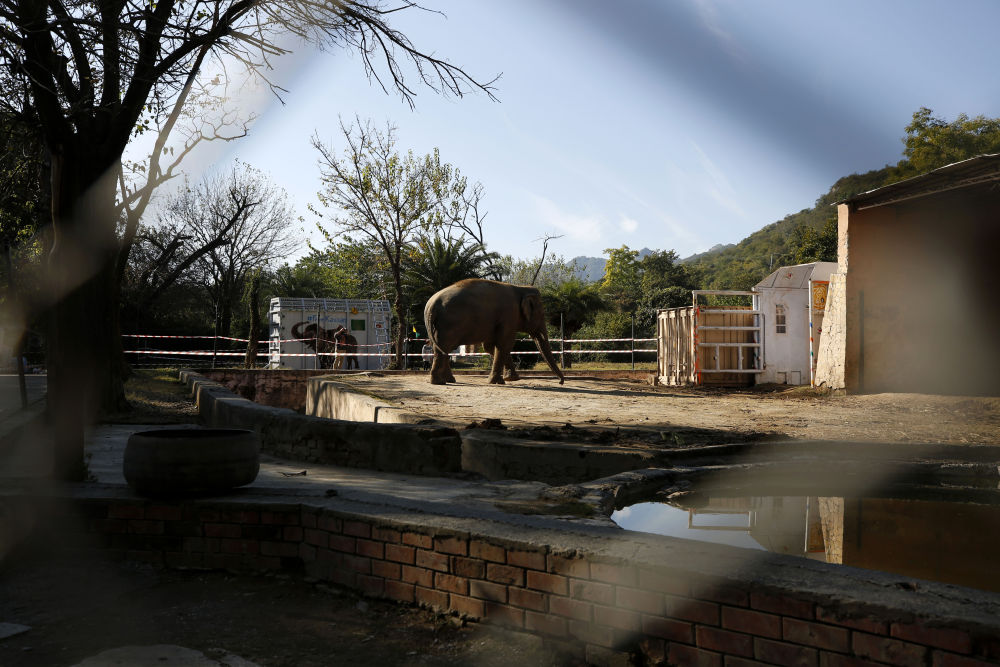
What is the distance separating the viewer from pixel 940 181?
1091 cm

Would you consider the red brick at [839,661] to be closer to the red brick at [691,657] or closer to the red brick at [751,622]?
the red brick at [751,622]

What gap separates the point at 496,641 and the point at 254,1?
6.76m

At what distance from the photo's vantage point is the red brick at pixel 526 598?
9.23 ft

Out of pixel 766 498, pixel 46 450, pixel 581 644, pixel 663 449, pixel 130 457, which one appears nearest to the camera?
pixel 581 644

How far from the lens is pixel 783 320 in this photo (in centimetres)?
1692

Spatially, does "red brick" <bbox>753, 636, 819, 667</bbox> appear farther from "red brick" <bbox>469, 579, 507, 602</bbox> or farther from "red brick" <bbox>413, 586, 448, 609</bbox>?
"red brick" <bbox>413, 586, 448, 609</bbox>

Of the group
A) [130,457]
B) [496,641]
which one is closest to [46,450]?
[130,457]

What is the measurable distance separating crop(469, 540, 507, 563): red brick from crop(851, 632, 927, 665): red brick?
1323 millimetres

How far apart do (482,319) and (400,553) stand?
11.4 metres

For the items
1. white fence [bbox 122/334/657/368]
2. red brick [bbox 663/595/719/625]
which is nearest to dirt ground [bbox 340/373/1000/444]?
red brick [bbox 663/595/719/625]

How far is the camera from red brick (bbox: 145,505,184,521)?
389cm

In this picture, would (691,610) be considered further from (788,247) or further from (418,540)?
(788,247)

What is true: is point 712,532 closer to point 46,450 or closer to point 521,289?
point 46,450

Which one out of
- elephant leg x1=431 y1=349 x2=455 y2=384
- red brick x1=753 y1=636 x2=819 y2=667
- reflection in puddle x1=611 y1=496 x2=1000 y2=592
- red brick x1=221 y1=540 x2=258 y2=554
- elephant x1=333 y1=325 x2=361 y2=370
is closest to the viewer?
red brick x1=753 y1=636 x2=819 y2=667
